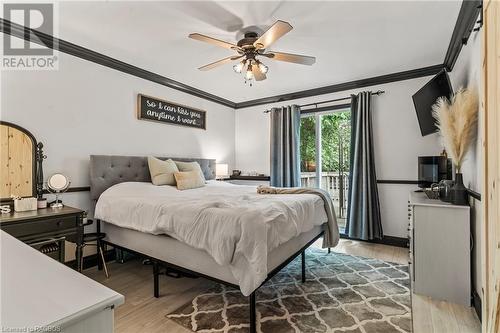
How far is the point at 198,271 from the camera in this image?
76.0 inches

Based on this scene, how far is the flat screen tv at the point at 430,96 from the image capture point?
2.67 meters

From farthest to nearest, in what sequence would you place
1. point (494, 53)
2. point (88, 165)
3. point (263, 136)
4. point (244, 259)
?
point (263, 136)
point (88, 165)
point (244, 259)
point (494, 53)

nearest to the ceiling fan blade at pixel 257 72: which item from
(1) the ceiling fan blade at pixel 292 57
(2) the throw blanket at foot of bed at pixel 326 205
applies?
(1) the ceiling fan blade at pixel 292 57

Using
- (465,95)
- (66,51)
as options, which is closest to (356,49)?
(465,95)

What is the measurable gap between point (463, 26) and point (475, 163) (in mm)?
1258

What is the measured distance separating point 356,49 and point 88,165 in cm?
341

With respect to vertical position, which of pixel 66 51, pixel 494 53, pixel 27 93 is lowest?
pixel 494 53

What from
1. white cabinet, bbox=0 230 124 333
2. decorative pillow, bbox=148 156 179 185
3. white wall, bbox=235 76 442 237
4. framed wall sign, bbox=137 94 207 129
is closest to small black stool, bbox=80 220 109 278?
decorative pillow, bbox=148 156 179 185

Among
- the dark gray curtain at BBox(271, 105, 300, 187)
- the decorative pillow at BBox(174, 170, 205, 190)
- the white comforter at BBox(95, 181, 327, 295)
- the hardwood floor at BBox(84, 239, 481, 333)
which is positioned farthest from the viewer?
the dark gray curtain at BBox(271, 105, 300, 187)

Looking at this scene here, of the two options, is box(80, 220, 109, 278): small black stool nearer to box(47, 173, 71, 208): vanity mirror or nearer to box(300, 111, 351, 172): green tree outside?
box(47, 173, 71, 208): vanity mirror

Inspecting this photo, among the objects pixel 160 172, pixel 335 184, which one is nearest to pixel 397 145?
pixel 335 184

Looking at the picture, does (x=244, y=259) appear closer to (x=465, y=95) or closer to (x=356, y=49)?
(x=465, y=95)

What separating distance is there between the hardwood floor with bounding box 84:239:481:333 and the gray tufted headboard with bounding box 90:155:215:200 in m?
0.97

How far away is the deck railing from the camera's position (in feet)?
15.0
